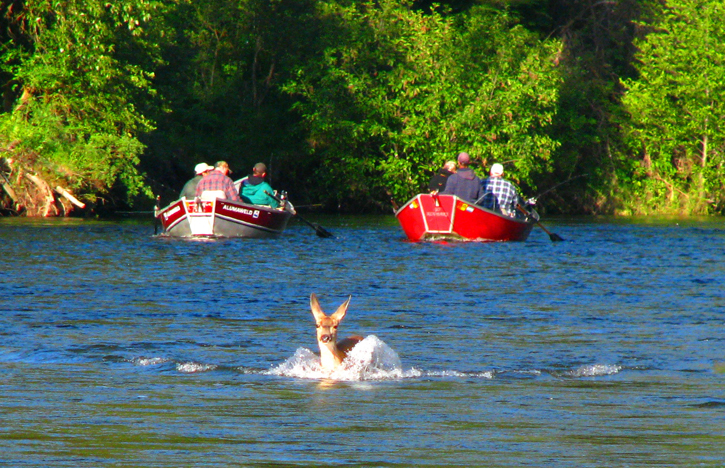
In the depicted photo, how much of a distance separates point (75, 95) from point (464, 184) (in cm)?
1487

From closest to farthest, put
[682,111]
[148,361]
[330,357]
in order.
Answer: [330,357] → [148,361] → [682,111]

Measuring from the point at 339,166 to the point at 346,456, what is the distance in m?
42.4

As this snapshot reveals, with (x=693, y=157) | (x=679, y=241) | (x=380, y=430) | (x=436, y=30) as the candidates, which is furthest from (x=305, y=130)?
(x=380, y=430)

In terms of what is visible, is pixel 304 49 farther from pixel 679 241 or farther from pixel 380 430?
pixel 380 430

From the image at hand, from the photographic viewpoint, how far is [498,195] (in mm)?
25094

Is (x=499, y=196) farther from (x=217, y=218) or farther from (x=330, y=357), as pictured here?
(x=330, y=357)

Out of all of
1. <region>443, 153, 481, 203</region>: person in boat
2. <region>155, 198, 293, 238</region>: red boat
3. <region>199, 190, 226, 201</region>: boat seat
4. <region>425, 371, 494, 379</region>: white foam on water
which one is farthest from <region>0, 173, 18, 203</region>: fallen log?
<region>425, 371, 494, 379</region>: white foam on water

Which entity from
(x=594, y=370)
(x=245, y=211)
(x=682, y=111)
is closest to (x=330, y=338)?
(x=594, y=370)

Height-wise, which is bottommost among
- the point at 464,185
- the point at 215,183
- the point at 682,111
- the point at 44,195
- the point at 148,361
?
the point at 44,195

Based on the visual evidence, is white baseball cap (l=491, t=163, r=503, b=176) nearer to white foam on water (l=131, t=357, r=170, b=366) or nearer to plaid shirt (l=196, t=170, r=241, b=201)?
plaid shirt (l=196, t=170, r=241, b=201)

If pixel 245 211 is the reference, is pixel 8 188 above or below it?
below

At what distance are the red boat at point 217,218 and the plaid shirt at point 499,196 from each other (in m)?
4.56

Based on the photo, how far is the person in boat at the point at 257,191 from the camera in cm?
2586

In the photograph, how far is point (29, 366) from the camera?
853 cm
